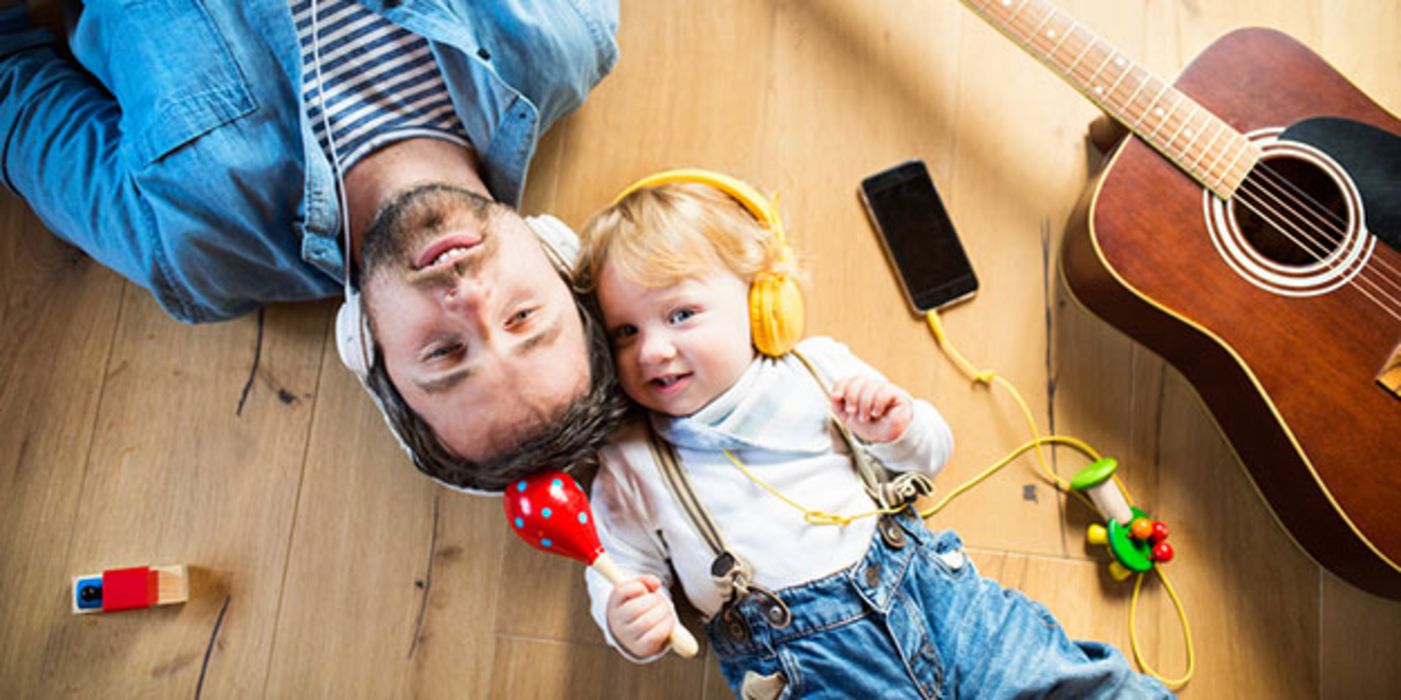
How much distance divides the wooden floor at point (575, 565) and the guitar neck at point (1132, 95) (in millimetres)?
165

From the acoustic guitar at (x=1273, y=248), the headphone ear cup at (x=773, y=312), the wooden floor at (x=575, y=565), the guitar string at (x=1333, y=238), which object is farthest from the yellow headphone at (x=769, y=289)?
the guitar string at (x=1333, y=238)

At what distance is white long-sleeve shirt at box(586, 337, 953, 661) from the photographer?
1023mm

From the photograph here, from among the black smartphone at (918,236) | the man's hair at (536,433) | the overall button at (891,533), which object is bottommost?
the overall button at (891,533)

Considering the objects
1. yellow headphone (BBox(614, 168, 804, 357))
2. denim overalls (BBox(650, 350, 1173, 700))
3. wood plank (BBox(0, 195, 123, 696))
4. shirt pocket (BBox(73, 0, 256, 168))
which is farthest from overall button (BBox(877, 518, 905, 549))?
wood plank (BBox(0, 195, 123, 696))

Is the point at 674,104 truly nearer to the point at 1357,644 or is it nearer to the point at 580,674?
the point at 580,674

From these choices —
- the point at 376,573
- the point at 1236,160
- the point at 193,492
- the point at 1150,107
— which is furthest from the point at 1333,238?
the point at 193,492

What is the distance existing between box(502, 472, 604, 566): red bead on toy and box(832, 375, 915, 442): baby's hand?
34cm

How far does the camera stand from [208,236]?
3.33 feet

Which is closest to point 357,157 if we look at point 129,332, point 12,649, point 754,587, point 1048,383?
point 129,332

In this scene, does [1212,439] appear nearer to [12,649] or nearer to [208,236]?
Result: [208,236]

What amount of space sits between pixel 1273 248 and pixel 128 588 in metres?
1.65

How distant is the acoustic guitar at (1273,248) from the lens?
3.34 feet

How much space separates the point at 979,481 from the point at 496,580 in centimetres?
72

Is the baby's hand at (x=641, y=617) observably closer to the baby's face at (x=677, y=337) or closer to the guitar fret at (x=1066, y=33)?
the baby's face at (x=677, y=337)
